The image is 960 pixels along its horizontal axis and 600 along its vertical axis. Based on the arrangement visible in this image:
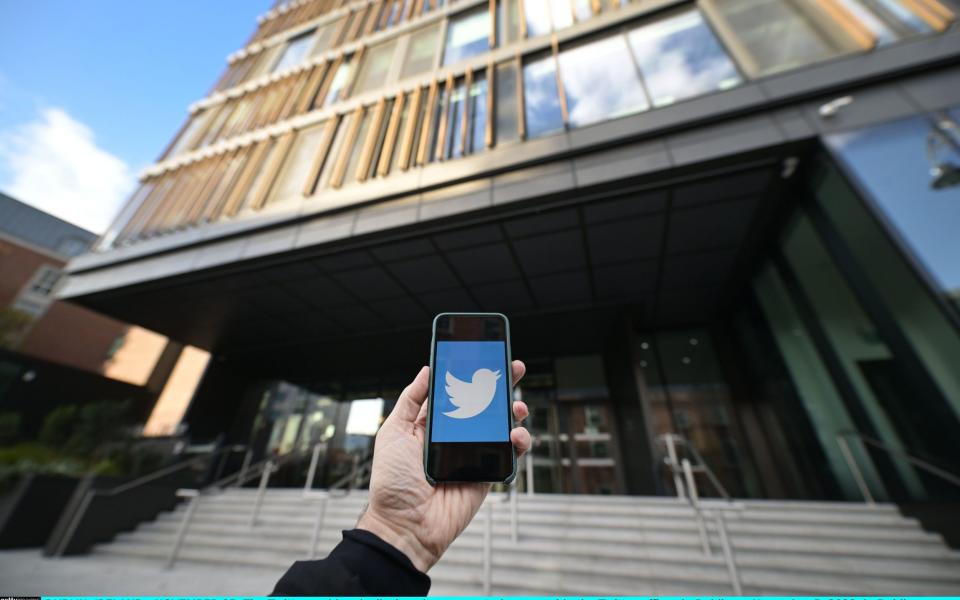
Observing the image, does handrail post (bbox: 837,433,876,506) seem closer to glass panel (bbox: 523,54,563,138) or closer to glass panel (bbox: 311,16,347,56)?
glass panel (bbox: 523,54,563,138)

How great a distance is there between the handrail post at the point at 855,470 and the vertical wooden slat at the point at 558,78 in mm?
6677

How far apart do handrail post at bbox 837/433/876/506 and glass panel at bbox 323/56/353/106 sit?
1302 centimetres

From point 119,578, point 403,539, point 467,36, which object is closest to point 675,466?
point 403,539

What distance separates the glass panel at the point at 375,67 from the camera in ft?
→ 31.6

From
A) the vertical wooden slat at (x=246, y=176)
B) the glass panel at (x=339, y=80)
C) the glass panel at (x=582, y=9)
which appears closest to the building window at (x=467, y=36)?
the glass panel at (x=582, y=9)

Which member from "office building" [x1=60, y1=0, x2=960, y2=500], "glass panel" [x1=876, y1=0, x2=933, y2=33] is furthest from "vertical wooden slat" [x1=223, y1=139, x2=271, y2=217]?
"glass panel" [x1=876, y1=0, x2=933, y2=33]

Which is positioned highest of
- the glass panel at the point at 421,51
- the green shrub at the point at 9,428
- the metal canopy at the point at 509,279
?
the glass panel at the point at 421,51

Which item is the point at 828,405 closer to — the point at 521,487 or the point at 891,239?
the point at 891,239

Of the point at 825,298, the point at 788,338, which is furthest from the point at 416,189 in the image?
the point at 788,338

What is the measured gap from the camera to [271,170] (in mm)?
8281

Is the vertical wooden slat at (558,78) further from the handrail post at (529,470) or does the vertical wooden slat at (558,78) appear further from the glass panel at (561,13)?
the handrail post at (529,470)

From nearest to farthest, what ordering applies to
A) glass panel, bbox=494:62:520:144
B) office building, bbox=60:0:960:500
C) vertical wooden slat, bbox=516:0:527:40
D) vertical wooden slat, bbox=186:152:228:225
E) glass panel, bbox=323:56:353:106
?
1. office building, bbox=60:0:960:500
2. glass panel, bbox=494:62:520:144
3. vertical wooden slat, bbox=516:0:527:40
4. vertical wooden slat, bbox=186:152:228:225
5. glass panel, bbox=323:56:353:106

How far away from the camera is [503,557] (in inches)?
175

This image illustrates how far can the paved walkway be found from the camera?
389 cm
